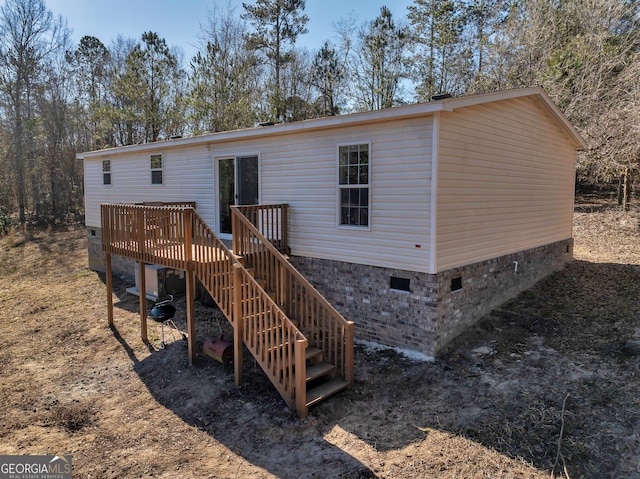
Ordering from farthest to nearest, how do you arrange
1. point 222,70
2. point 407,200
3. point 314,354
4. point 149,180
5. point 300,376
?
point 222,70, point 149,180, point 407,200, point 314,354, point 300,376

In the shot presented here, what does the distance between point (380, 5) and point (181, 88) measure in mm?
11036

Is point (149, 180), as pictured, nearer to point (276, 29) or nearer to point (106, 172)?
point (106, 172)

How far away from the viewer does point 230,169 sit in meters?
9.13

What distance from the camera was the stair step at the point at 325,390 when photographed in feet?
16.5

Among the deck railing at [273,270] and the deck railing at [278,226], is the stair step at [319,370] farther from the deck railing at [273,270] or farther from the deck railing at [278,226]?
the deck railing at [278,226]

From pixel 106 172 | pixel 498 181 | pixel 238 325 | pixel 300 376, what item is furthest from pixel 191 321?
pixel 106 172

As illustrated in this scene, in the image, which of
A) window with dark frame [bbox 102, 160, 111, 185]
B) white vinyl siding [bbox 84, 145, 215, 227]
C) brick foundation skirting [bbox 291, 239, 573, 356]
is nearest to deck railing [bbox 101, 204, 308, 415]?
brick foundation skirting [bbox 291, 239, 573, 356]

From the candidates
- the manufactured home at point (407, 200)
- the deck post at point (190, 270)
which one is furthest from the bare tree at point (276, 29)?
the deck post at point (190, 270)

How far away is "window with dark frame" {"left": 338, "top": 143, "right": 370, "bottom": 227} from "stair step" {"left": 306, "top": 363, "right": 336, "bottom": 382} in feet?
7.87

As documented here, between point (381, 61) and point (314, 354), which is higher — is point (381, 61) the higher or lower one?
the higher one

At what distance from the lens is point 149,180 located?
36.4 ft

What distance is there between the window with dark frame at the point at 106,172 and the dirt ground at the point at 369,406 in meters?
5.71

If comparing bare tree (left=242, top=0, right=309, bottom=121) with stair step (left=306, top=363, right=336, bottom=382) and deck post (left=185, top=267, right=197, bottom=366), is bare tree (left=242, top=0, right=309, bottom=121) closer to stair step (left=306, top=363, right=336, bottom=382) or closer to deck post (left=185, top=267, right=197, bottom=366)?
deck post (left=185, top=267, right=197, bottom=366)

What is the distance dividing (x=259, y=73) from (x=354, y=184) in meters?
15.5
